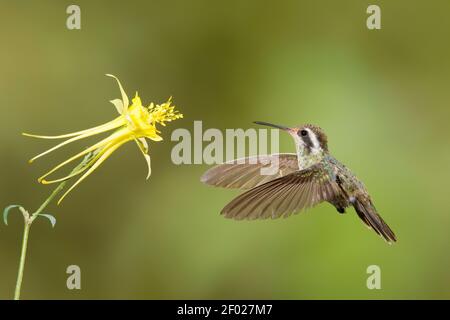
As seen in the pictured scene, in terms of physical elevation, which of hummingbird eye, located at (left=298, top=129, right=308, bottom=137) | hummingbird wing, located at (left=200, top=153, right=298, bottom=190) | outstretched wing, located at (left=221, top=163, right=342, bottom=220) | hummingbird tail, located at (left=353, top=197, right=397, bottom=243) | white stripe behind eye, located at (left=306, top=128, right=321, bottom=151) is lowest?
hummingbird tail, located at (left=353, top=197, right=397, bottom=243)

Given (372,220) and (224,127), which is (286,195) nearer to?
(372,220)

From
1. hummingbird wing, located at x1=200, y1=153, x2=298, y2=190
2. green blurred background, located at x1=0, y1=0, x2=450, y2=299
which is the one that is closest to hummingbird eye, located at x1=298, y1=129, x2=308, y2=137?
hummingbird wing, located at x1=200, y1=153, x2=298, y2=190

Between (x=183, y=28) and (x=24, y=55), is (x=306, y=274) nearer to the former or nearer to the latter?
(x=183, y=28)

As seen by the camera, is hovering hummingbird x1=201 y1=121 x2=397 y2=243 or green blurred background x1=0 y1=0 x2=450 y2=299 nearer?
hovering hummingbird x1=201 y1=121 x2=397 y2=243

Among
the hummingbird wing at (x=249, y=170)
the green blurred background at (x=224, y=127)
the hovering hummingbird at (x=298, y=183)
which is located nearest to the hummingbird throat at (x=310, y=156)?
the hovering hummingbird at (x=298, y=183)

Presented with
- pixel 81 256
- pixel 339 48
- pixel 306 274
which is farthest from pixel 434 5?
pixel 81 256

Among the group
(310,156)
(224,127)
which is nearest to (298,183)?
(310,156)

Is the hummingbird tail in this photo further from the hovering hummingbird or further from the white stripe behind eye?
the white stripe behind eye

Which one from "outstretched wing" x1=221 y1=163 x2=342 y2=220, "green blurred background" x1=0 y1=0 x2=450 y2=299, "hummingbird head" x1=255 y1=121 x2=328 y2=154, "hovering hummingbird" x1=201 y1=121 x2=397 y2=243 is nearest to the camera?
"outstretched wing" x1=221 y1=163 x2=342 y2=220

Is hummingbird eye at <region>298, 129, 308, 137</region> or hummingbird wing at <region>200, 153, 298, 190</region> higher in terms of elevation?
hummingbird eye at <region>298, 129, 308, 137</region>
